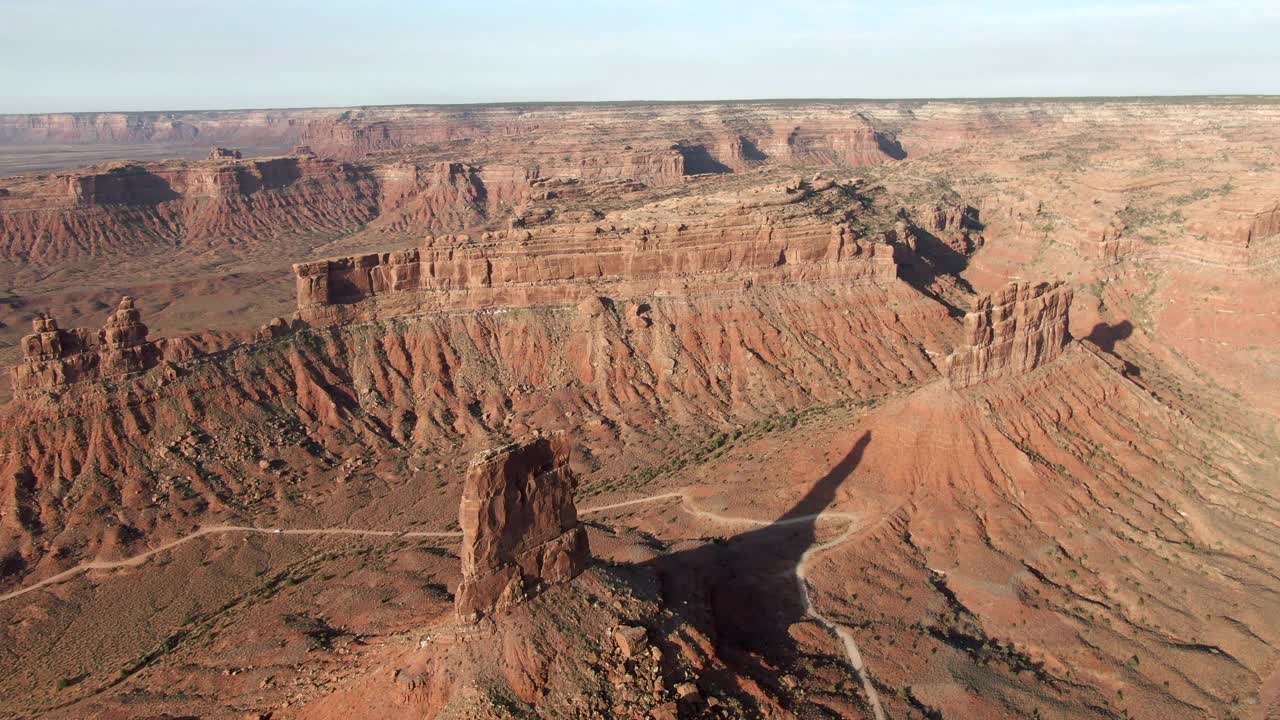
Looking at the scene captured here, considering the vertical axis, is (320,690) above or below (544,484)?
below

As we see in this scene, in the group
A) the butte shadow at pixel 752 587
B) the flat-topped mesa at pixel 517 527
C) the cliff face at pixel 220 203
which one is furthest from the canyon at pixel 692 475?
the cliff face at pixel 220 203

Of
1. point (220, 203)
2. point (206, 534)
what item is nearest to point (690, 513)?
point (206, 534)

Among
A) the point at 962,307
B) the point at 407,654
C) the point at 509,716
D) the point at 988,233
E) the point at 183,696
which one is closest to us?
the point at 509,716

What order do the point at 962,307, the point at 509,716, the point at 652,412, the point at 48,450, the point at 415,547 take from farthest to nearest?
1. the point at 962,307
2. the point at 652,412
3. the point at 48,450
4. the point at 415,547
5. the point at 509,716

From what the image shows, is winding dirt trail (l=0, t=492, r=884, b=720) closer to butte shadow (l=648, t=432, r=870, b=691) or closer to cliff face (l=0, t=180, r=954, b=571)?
butte shadow (l=648, t=432, r=870, b=691)

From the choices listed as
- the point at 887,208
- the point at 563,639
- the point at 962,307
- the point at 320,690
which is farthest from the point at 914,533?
the point at 887,208

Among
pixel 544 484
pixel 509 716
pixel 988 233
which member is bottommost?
pixel 509 716

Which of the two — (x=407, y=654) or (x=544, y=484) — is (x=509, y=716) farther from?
(x=544, y=484)
